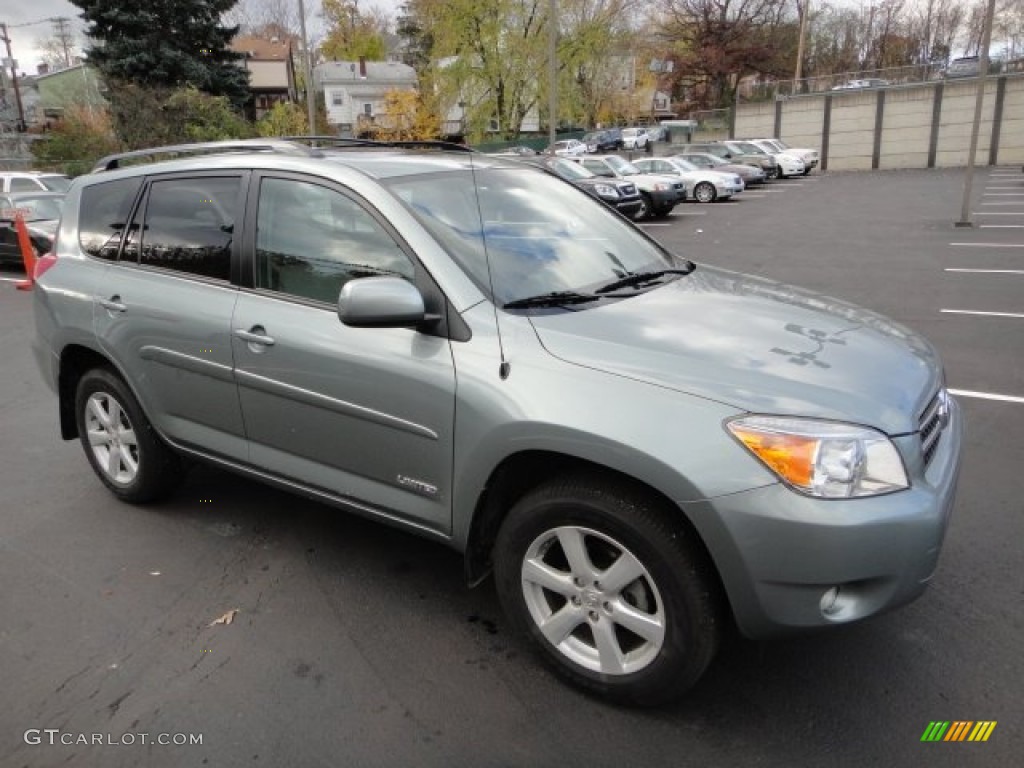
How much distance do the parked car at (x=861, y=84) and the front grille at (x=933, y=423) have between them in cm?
4106

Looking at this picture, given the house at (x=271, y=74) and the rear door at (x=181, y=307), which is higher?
the house at (x=271, y=74)

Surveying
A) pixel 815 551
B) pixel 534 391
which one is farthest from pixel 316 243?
pixel 815 551

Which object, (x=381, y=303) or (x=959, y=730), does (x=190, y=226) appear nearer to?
(x=381, y=303)

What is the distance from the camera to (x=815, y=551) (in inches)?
86.1

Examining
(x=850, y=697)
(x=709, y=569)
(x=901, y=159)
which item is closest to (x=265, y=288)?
(x=709, y=569)

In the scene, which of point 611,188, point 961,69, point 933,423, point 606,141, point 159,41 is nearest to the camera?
point 933,423

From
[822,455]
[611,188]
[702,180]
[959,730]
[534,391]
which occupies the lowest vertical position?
[959,730]

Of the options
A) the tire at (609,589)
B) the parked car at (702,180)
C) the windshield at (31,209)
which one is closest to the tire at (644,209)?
the parked car at (702,180)

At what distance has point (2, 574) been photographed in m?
3.56

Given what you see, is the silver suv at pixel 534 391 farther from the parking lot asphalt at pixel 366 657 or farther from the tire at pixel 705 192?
the tire at pixel 705 192

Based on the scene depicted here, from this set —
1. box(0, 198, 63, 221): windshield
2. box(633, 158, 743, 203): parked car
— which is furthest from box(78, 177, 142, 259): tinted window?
box(633, 158, 743, 203): parked car

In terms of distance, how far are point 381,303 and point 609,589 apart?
120 cm

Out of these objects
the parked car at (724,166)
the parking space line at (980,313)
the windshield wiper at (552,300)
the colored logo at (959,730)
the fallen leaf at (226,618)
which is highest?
the windshield wiper at (552,300)

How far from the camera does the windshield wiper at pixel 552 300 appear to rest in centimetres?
283
